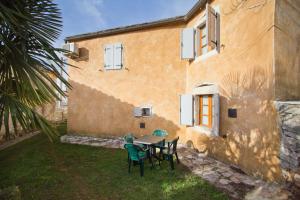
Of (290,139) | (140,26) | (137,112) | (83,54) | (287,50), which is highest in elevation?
(140,26)

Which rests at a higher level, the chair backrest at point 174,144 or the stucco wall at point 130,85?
the stucco wall at point 130,85

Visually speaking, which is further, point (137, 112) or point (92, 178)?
point (137, 112)

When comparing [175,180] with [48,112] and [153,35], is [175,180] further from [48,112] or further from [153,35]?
[48,112]

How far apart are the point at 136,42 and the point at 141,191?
722 cm

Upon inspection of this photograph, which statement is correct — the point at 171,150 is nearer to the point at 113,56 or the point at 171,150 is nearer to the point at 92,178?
the point at 92,178

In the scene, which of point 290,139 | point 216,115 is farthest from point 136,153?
point 290,139

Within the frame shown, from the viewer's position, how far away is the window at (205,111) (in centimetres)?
694

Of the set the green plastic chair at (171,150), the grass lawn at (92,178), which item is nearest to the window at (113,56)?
the grass lawn at (92,178)

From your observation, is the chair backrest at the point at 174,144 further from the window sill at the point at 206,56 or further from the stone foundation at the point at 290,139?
the window sill at the point at 206,56

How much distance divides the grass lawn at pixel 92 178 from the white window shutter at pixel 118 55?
180 inches

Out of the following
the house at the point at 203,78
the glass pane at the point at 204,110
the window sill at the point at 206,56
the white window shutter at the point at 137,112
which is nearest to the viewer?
the house at the point at 203,78

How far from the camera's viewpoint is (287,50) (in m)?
4.88

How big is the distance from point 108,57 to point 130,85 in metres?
2.03

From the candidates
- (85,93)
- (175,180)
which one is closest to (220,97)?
(175,180)
